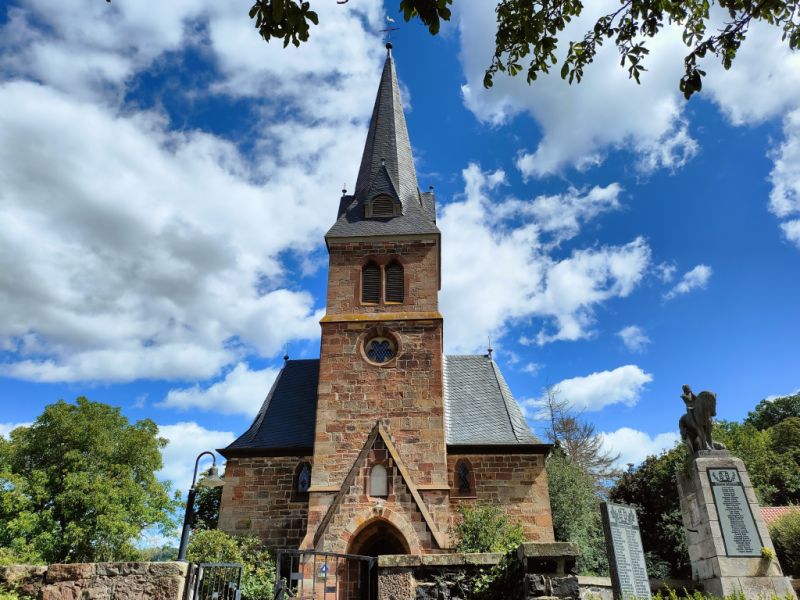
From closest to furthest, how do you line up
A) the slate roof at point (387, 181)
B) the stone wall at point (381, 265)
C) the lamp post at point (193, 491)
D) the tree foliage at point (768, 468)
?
1. the lamp post at point (193, 491)
2. the stone wall at point (381, 265)
3. the slate roof at point (387, 181)
4. the tree foliage at point (768, 468)

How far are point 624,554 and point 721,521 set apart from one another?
12.0 ft

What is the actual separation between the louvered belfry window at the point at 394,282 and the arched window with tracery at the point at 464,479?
563cm

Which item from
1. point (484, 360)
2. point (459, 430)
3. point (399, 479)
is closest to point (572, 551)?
point (399, 479)

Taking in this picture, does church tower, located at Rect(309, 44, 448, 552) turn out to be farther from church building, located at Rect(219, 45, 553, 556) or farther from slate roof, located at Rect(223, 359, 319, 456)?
slate roof, located at Rect(223, 359, 319, 456)

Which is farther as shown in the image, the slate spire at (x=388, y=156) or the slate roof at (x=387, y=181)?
the slate spire at (x=388, y=156)

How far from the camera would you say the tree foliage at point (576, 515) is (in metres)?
20.0

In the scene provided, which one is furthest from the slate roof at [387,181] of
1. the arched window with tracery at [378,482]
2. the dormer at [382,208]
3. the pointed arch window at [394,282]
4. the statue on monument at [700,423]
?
the statue on monument at [700,423]

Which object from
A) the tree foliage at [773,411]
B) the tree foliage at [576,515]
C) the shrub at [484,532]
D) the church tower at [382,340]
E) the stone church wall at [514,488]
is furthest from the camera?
the tree foliage at [773,411]

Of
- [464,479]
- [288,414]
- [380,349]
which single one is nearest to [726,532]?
[464,479]

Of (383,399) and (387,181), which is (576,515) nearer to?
(383,399)

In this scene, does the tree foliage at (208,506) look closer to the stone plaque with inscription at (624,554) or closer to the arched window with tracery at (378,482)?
the arched window with tracery at (378,482)

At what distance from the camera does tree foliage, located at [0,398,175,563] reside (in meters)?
24.9

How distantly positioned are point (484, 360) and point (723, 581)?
39.6 ft

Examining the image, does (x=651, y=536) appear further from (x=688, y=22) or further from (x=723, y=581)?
(x=688, y=22)
